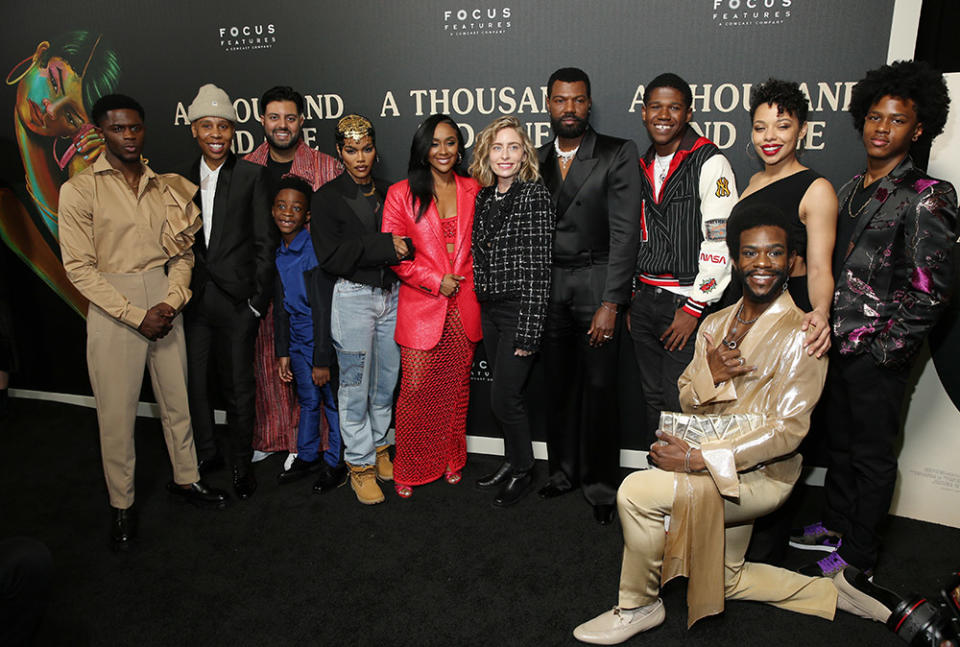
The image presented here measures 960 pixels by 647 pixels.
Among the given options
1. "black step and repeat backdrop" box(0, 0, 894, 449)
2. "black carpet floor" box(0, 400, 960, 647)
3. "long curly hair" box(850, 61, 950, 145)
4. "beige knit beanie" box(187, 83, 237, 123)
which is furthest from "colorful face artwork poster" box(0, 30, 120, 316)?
"long curly hair" box(850, 61, 950, 145)

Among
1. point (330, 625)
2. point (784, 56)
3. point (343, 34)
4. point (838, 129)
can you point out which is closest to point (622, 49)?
point (784, 56)

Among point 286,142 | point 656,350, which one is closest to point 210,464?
point 286,142

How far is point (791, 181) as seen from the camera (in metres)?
2.53

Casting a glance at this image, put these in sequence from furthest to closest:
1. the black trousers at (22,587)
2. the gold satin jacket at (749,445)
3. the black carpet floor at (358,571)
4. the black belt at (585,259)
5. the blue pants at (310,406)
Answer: the blue pants at (310,406)
the black belt at (585,259)
the black carpet floor at (358,571)
the gold satin jacket at (749,445)
the black trousers at (22,587)

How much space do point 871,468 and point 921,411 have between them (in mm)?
840

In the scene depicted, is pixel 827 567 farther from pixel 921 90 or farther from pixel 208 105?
pixel 208 105

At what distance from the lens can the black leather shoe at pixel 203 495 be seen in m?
3.27

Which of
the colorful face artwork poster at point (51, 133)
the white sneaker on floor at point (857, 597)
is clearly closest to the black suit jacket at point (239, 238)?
the colorful face artwork poster at point (51, 133)

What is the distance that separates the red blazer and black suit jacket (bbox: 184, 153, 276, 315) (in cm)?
74

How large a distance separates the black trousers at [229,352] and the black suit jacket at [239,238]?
9cm

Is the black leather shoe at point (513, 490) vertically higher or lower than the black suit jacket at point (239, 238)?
lower

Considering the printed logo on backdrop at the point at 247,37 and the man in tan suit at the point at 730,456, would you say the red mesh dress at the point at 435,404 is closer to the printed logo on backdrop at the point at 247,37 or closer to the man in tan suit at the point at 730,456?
the man in tan suit at the point at 730,456

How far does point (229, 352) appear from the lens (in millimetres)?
3342

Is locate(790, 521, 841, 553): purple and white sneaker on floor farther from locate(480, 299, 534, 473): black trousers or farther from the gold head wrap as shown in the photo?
the gold head wrap
